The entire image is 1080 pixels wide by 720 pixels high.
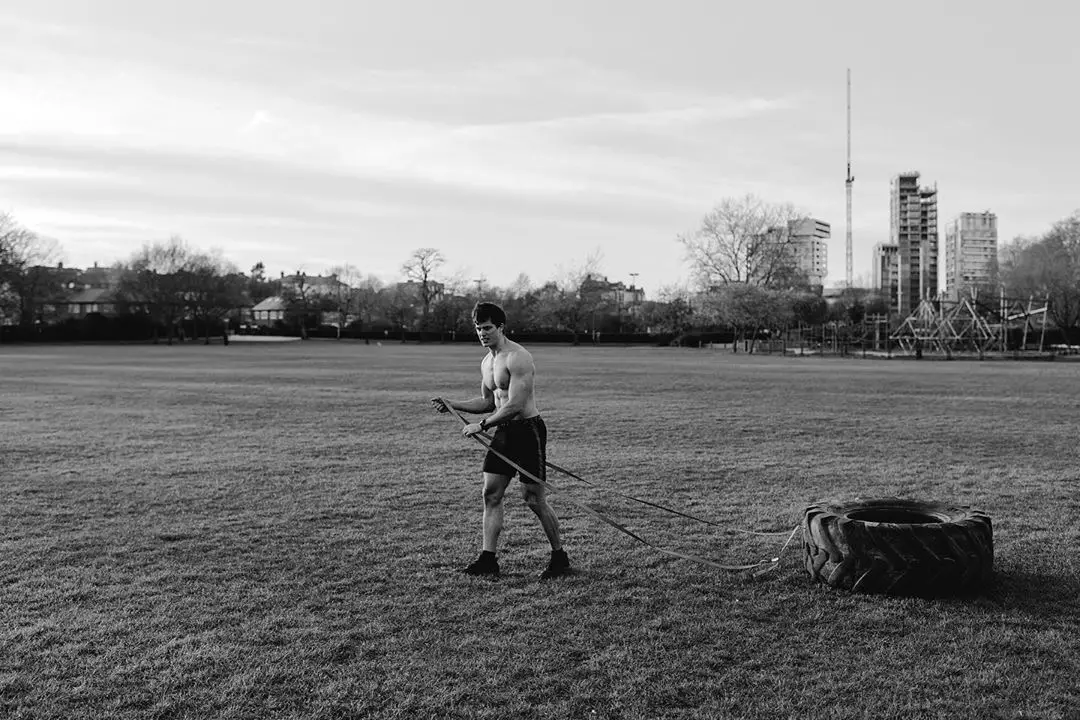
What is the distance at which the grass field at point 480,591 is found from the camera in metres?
4.52

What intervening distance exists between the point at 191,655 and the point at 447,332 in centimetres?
9254

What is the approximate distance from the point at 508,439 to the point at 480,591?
45.1 inches

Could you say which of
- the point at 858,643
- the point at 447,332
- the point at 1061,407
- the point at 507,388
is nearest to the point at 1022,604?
the point at 858,643

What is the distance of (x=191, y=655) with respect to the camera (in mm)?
4992

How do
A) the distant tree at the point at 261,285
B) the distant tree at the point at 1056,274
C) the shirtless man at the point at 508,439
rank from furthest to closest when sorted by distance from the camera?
the distant tree at the point at 261,285, the distant tree at the point at 1056,274, the shirtless man at the point at 508,439

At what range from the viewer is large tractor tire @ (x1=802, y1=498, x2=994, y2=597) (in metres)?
5.96

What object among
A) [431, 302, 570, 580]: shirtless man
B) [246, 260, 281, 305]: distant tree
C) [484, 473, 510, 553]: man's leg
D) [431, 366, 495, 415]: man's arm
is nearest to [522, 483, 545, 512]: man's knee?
[431, 302, 570, 580]: shirtless man

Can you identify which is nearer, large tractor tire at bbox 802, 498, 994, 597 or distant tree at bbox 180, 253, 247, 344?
large tractor tire at bbox 802, 498, 994, 597

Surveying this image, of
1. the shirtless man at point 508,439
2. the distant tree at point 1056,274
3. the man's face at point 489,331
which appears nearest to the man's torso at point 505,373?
the shirtless man at point 508,439

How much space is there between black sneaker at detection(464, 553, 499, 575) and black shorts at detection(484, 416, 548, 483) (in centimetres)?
62

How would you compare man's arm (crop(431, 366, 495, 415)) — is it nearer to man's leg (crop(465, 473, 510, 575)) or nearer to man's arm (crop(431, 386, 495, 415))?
man's arm (crop(431, 386, 495, 415))

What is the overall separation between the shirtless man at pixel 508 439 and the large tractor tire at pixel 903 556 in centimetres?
191

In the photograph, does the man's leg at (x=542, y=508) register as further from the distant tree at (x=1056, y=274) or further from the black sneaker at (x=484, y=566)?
the distant tree at (x=1056, y=274)

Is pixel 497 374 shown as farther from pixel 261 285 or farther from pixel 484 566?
pixel 261 285
